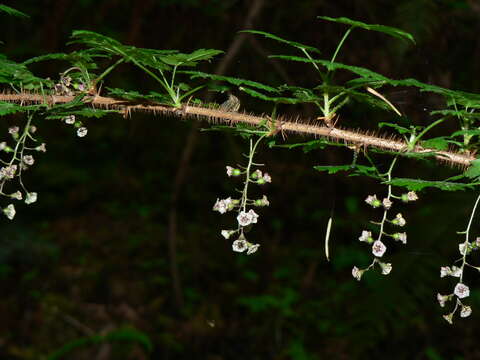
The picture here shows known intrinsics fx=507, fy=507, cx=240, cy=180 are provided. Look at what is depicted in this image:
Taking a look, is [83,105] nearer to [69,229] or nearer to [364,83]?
[364,83]

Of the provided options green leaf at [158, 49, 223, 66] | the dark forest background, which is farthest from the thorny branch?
the dark forest background

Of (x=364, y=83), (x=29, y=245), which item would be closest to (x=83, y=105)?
(x=364, y=83)

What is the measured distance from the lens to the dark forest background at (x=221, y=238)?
466 cm

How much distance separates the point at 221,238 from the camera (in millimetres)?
6375

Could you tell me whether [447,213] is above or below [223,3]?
below

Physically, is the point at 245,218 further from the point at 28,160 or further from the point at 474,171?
the point at 28,160

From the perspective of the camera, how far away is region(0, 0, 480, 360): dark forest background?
4.66m

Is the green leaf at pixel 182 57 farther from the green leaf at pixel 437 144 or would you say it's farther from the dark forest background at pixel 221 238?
the dark forest background at pixel 221 238

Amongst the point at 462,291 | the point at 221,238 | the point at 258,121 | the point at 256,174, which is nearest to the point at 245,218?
the point at 256,174

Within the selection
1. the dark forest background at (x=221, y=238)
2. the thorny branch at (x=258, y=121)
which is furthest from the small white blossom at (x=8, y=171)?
the dark forest background at (x=221, y=238)

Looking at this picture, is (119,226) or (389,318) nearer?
(389,318)

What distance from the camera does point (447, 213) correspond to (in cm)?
465

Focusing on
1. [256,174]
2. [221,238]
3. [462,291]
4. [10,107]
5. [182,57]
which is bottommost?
[221,238]

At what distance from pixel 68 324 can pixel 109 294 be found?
0.59 metres
